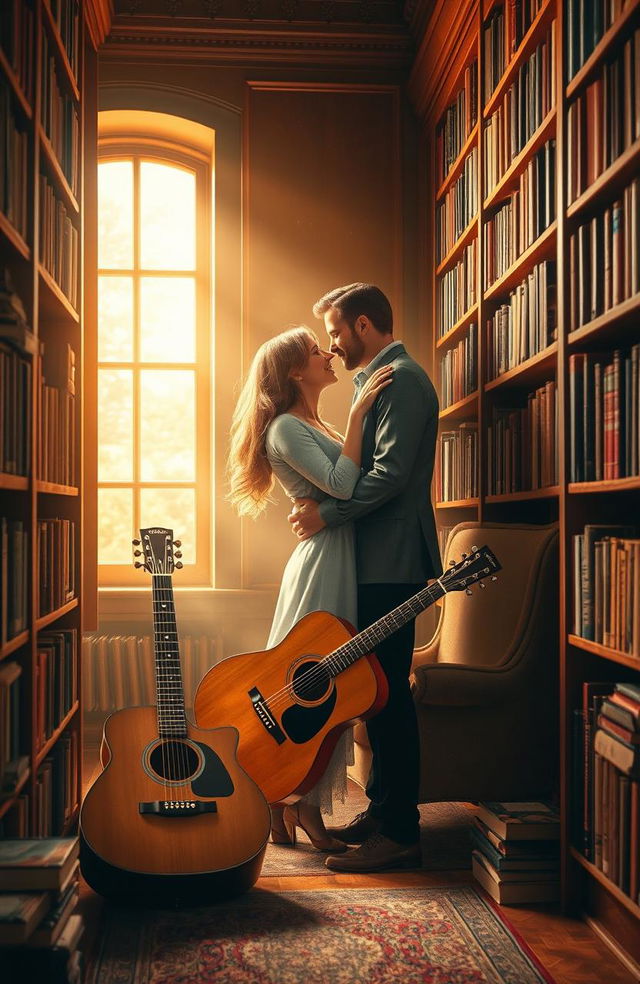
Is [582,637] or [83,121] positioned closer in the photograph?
[582,637]

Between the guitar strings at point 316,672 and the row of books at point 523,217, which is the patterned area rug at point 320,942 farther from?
the row of books at point 523,217

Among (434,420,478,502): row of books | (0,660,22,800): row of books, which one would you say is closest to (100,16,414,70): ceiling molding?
(434,420,478,502): row of books

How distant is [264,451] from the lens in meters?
2.78

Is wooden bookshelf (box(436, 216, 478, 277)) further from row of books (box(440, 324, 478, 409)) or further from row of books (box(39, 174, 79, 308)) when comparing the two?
row of books (box(39, 174, 79, 308))

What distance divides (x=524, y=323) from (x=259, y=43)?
85.6 inches

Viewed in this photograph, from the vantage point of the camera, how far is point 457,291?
145 inches

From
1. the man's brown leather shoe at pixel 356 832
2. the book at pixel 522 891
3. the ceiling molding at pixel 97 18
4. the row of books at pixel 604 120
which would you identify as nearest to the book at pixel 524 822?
the book at pixel 522 891

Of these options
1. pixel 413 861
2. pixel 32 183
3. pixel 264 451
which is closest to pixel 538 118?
pixel 264 451

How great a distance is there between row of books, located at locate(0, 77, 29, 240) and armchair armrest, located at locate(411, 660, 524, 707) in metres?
1.50

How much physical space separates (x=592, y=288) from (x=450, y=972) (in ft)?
4.86

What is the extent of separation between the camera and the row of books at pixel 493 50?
9.81 feet

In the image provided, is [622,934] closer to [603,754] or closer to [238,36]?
[603,754]

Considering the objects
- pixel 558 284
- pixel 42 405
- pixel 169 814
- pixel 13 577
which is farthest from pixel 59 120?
pixel 169 814

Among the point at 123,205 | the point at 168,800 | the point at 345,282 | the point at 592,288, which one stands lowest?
the point at 168,800
